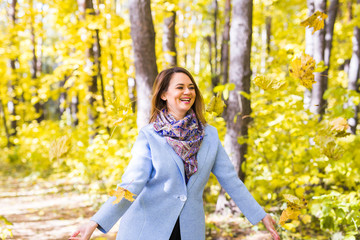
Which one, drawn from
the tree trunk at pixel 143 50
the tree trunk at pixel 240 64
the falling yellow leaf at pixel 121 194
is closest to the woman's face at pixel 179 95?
the falling yellow leaf at pixel 121 194

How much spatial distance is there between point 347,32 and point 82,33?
6567 millimetres

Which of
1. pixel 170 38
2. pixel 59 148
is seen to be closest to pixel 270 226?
pixel 59 148

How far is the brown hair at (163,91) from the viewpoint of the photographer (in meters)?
1.86

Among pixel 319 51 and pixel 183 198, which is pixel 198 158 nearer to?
pixel 183 198

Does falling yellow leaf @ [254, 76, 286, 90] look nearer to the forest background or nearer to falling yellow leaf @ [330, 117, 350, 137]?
the forest background

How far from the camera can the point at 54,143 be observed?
73.6 inches

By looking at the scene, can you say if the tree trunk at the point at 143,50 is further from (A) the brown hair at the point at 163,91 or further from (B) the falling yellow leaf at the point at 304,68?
(B) the falling yellow leaf at the point at 304,68

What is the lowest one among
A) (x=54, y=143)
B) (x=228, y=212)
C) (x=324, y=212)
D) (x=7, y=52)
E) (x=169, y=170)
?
(x=228, y=212)

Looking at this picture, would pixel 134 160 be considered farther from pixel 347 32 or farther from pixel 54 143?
pixel 347 32

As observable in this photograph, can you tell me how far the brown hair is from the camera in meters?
1.86

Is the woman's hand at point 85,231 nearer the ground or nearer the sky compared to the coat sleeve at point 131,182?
nearer the ground

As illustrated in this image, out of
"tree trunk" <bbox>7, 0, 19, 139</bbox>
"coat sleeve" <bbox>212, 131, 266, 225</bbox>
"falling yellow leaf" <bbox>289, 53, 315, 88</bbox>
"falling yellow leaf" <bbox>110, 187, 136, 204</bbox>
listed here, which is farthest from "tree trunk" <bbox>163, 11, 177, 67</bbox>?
"tree trunk" <bbox>7, 0, 19, 139</bbox>

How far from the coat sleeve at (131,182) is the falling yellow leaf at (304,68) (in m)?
1.10

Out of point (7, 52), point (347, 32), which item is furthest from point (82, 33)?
point (347, 32)
